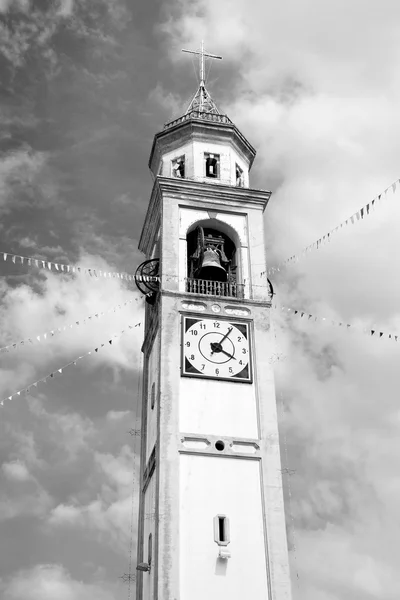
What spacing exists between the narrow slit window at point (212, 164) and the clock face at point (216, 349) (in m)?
6.54

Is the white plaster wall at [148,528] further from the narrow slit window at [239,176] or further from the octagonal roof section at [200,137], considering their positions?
the octagonal roof section at [200,137]

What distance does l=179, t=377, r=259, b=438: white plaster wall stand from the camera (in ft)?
78.9

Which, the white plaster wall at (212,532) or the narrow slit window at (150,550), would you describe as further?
the narrow slit window at (150,550)

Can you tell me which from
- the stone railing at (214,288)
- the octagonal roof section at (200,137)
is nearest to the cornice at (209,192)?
the octagonal roof section at (200,137)

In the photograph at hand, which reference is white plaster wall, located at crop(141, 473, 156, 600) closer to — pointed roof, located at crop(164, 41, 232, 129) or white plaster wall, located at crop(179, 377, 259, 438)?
white plaster wall, located at crop(179, 377, 259, 438)

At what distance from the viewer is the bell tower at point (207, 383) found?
22.1 meters

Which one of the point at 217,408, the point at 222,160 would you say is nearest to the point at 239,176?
the point at 222,160

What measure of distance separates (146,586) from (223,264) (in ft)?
34.5

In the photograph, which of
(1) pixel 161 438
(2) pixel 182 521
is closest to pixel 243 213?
(1) pixel 161 438

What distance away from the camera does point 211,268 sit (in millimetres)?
27188

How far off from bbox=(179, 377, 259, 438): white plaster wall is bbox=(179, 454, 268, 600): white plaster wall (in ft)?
2.96

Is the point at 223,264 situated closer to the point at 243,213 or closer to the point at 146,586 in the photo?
the point at 243,213

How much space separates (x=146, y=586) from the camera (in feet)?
76.9

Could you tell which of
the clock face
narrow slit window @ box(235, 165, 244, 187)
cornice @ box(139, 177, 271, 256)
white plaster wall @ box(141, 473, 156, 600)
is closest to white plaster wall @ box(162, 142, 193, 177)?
cornice @ box(139, 177, 271, 256)
